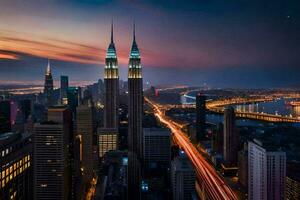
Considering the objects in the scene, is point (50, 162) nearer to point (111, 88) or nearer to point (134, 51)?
point (134, 51)

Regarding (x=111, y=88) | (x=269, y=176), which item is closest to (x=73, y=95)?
(x=111, y=88)

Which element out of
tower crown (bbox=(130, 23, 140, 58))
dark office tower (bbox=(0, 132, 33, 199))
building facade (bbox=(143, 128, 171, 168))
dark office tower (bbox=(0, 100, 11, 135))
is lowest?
building facade (bbox=(143, 128, 171, 168))

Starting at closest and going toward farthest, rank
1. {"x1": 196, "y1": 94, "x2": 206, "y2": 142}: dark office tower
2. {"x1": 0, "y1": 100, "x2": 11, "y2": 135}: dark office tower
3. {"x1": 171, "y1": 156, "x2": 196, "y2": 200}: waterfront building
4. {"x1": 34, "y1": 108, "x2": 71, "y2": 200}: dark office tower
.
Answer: {"x1": 0, "y1": 100, "x2": 11, "y2": 135}: dark office tower → {"x1": 34, "y1": 108, "x2": 71, "y2": 200}: dark office tower → {"x1": 171, "y1": 156, "x2": 196, "y2": 200}: waterfront building → {"x1": 196, "y1": 94, "x2": 206, "y2": 142}: dark office tower

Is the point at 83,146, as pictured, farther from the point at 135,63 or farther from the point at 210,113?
the point at 210,113

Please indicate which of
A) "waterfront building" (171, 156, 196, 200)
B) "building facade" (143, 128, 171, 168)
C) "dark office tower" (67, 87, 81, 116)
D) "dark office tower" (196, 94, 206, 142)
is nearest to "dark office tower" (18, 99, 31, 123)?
"dark office tower" (67, 87, 81, 116)

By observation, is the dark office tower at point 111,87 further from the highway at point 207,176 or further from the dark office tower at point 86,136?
the highway at point 207,176

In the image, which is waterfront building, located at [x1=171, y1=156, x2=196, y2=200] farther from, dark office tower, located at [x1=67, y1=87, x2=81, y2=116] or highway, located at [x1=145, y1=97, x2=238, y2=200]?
dark office tower, located at [x1=67, y1=87, x2=81, y2=116]
